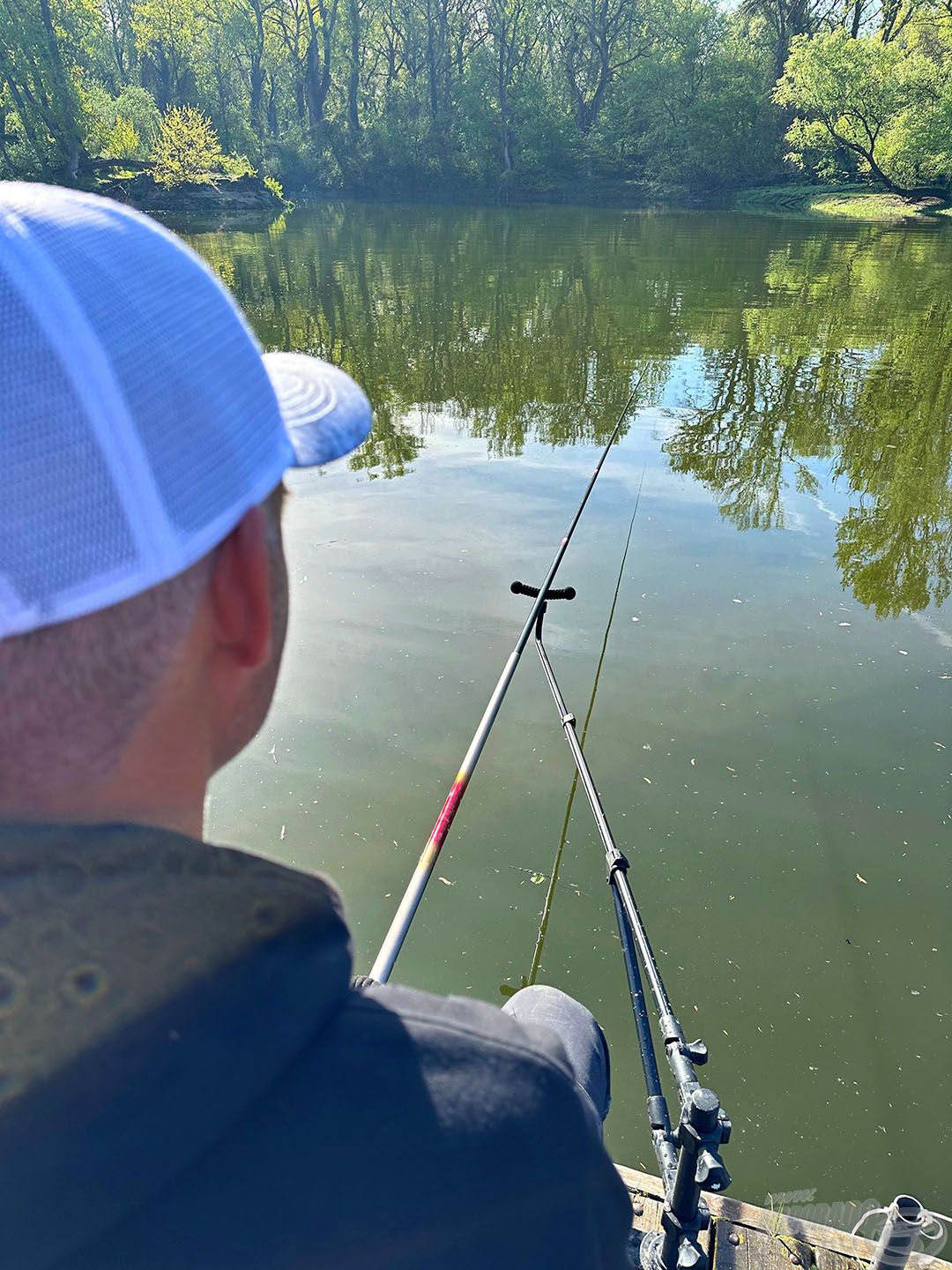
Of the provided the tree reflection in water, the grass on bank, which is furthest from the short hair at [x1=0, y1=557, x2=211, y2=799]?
the grass on bank

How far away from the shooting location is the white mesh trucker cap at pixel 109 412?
605 mm

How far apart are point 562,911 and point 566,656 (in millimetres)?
1839

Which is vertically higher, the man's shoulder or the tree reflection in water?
the man's shoulder

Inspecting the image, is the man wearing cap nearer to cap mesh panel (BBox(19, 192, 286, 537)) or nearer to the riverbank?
cap mesh panel (BBox(19, 192, 286, 537))

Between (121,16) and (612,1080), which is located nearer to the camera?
→ (612,1080)

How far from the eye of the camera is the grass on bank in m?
33.6

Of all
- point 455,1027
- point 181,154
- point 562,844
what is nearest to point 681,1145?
point 455,1027

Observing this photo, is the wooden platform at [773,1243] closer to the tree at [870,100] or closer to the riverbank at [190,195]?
the riverbank at [190,195]

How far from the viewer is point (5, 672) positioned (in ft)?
2.00

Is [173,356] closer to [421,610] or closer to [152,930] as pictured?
[152,930]

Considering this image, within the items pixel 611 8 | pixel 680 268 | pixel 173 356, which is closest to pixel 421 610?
pixel 173 356

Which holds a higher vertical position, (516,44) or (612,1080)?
(516,44)

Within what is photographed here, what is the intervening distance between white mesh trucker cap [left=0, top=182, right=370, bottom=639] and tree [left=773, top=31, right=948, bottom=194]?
43702mm

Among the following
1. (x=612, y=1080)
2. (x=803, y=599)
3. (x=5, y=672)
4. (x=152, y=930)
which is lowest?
(x=612, y=1080)
